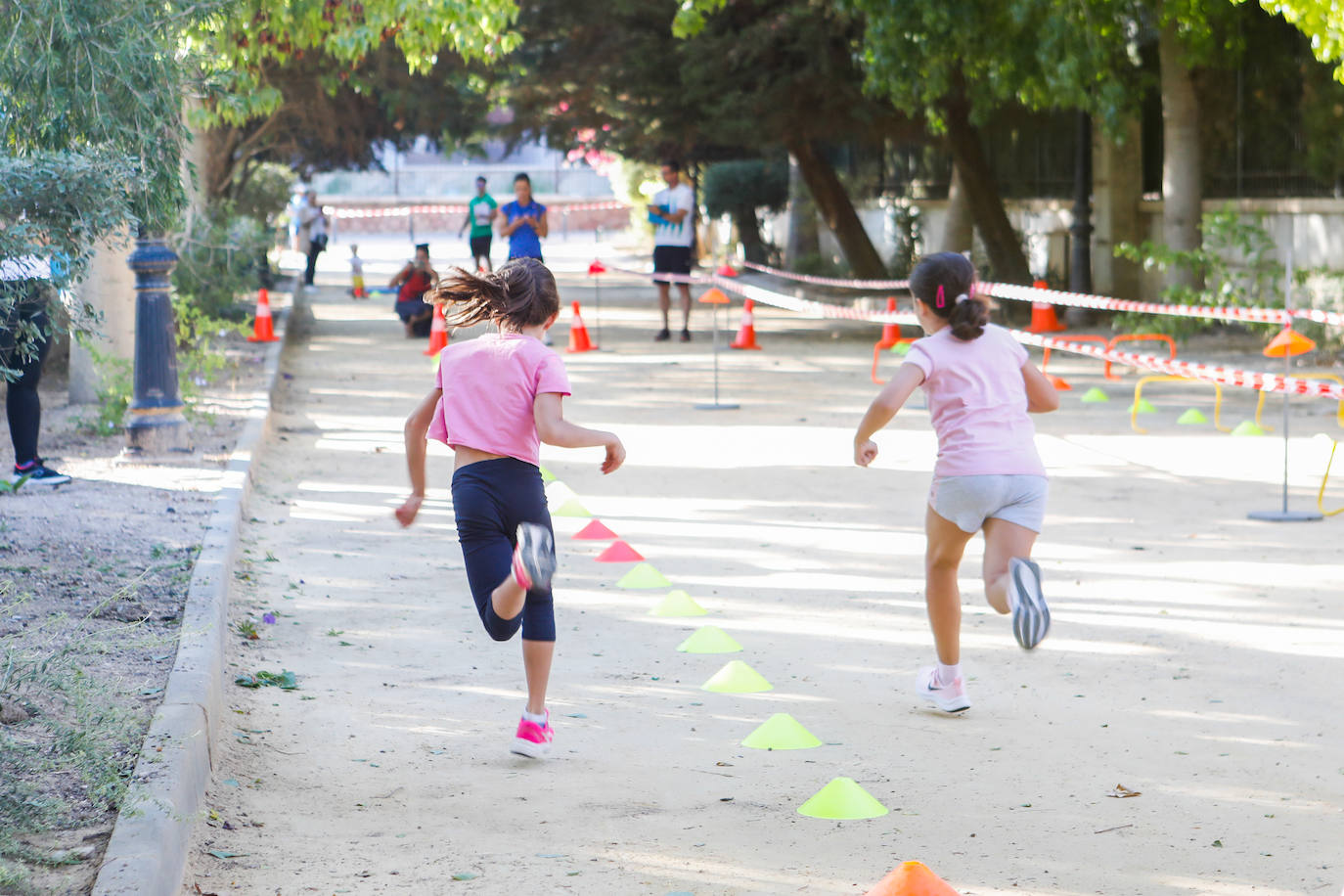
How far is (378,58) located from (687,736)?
1778 cm

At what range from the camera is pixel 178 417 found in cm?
948

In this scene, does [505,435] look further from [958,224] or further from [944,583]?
[958,224]

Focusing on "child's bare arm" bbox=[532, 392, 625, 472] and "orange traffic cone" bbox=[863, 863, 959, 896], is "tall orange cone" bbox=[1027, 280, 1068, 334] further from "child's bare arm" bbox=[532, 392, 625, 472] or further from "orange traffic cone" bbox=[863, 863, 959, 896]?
"orange traffic cone" bbox=[863, 863, 959, 896]

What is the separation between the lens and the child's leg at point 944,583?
16.4 ft

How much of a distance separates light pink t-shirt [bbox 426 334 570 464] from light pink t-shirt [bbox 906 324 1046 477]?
1.17 metres

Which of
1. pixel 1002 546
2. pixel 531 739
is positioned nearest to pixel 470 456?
pixel 531 739

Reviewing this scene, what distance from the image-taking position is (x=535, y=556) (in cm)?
429

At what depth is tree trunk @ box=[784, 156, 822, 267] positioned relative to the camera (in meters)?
30.1

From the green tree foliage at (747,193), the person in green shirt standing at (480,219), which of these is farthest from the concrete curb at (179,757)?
the green tree foliage at (747,193)

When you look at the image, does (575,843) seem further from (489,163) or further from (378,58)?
(489,163)

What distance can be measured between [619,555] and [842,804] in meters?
3.34

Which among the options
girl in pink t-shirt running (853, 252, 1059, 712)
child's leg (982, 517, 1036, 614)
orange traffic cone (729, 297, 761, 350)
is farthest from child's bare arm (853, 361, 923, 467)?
orange traffic cone (729, 297, 761, 350)

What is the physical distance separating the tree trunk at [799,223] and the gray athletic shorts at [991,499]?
2523cm

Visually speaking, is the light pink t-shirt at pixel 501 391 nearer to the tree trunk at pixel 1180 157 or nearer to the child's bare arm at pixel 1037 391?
the child's bare arm at pixel 1037 391
